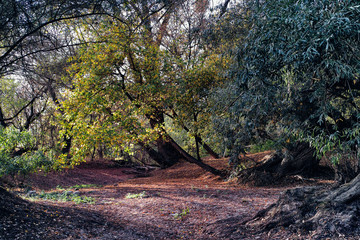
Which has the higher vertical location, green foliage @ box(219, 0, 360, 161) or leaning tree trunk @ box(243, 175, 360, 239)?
green foliage @ box(219, 0, 360, 161)

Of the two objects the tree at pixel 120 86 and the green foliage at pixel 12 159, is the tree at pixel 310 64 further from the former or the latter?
the green foliage at pixel 12 159

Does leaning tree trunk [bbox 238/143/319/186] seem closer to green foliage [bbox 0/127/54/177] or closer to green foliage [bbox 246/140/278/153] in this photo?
green foliage [bbox 246/140/278/153]

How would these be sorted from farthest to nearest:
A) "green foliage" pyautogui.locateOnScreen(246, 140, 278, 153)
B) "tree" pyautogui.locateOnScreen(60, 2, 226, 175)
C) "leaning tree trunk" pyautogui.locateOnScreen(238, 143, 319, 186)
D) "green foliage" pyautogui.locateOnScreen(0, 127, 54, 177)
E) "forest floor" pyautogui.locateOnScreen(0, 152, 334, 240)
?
"leaning tree trunk" pyautogui.locateOnScreen(238, 143, 319, 186) < "green foliage" pyautogui.locateOnScreen(246, 140, 278, 153) < "tree" pyautogui.locateOnScreen(60, 2, 226, 175) < "green foliage" pyautogui.locateOnScreen(0, 127, 54, 177) < "forest floor" pyautogui.locateOnScreen(0, 152, 334, 240)

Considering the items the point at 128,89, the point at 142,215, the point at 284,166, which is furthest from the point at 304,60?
the point at 128,89

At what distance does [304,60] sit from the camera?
3389mm

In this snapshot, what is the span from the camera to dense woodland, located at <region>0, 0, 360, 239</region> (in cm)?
359

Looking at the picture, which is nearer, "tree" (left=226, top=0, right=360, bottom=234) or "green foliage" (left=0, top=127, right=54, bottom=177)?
"tree" (left=226, top=0, right=360, bottom=234)

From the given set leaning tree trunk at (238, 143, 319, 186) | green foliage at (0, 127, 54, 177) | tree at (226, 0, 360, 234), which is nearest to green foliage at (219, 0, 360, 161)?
tree at (226, 0, 360, 234)

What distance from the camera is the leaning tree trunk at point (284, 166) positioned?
8.43 m

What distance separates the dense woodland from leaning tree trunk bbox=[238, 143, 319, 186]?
4 cm

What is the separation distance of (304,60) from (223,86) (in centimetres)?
502

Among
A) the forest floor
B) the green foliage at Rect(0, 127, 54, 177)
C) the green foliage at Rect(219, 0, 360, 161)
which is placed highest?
the green foliage at Rect(219, 0, 360, 161)

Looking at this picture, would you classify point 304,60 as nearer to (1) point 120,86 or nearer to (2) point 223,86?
(2) point 223,86

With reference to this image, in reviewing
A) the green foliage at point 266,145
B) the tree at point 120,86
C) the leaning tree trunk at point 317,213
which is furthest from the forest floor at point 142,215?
the tree at point 120,86
